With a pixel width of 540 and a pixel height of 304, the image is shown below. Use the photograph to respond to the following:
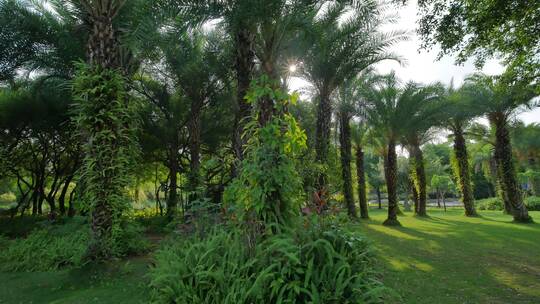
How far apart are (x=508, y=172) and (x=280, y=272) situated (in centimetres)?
1950

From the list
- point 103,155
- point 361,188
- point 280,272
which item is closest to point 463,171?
point 361,188

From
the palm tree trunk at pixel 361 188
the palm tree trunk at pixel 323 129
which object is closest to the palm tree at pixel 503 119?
the palm tree trunk at pixel 361 188

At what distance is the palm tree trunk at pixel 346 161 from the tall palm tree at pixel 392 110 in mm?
2089

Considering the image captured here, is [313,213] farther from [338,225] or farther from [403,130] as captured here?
[403,130]

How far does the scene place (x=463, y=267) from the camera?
7453 mm

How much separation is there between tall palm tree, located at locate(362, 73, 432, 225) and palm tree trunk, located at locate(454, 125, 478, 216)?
6.62 m

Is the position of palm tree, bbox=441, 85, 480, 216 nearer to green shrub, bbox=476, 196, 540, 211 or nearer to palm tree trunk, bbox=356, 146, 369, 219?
palm tree trunk, bbox=356, 146, 369, 219

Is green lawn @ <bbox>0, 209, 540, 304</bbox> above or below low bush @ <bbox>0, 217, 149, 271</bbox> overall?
below

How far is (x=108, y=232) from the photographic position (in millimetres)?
6984

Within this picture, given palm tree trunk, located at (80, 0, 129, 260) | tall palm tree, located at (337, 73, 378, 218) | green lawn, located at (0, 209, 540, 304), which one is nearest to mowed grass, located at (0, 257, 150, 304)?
green lawn, located at (0, 209, 540, 304)

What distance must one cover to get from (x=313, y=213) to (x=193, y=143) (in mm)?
11381

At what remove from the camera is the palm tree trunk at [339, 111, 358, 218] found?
66.8ft

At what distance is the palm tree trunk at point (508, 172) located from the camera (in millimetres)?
17344

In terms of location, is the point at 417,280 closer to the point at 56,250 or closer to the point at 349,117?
the point at 56,250
